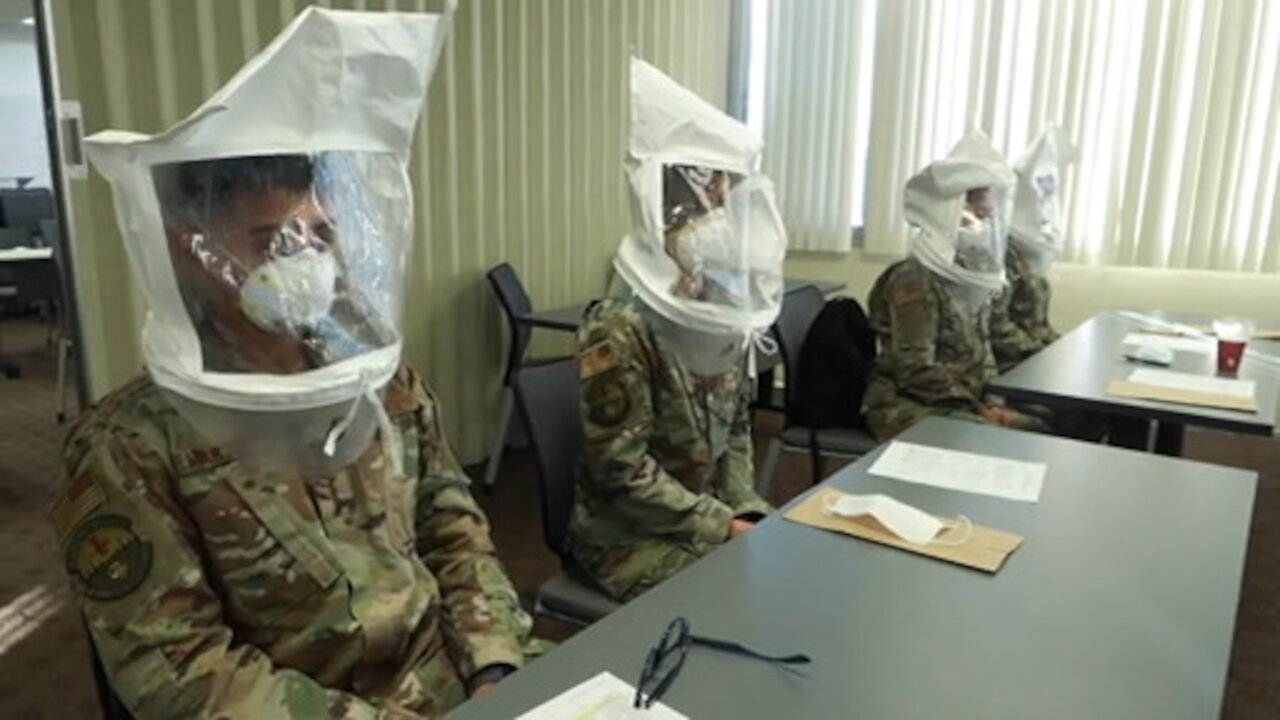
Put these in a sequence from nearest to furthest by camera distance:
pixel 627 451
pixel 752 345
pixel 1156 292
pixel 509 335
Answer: pixel 627 451 < pixel 752 345 < pixel 509 335 < pixel 1156 292

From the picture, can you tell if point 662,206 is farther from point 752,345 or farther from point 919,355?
point 919,355

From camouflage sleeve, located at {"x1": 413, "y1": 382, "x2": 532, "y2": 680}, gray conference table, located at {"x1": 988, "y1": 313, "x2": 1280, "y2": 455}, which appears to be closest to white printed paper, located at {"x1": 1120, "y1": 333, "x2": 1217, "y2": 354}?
gray conference table, located at {"x1": 988, "y1": 313, "x2": 1280, "y2": 455}

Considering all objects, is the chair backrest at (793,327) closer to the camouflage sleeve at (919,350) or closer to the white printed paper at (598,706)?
the camouflage sleeve at (919,350)

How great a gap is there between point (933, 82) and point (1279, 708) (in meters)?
3.41

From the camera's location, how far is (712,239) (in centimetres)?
180

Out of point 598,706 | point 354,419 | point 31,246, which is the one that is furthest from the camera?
point 31,246

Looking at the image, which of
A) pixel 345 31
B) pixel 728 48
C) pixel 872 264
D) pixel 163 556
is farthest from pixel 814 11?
pixel 163 556

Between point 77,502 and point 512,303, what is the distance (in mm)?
2589

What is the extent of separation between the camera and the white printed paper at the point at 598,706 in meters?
0.90

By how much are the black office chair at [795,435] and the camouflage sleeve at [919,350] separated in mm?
218

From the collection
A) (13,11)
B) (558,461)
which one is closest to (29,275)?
(13,11)

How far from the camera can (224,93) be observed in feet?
3.26

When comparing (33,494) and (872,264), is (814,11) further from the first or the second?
(33,494)

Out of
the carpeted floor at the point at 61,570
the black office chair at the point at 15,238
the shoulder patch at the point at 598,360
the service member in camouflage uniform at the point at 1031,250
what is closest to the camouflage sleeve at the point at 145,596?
the shoulder patch at the point at 598,360
